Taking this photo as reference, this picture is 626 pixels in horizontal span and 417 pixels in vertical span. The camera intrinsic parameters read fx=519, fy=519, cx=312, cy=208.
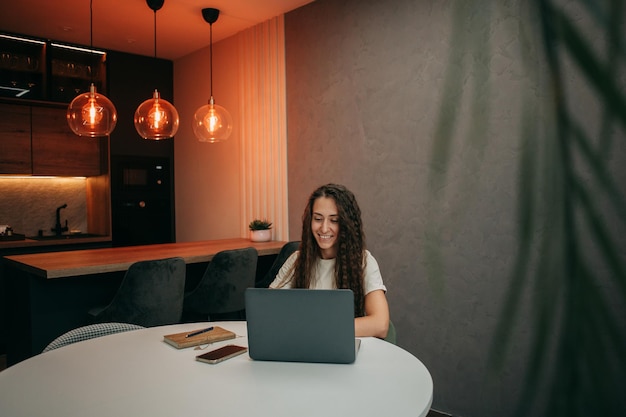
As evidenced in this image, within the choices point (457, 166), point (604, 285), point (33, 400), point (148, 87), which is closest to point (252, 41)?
point (148, 87)

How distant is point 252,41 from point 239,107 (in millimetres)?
627

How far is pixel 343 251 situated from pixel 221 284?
1.43 meters

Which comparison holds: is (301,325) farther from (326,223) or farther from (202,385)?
(326,223)

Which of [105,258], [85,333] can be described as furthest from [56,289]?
[85,333]

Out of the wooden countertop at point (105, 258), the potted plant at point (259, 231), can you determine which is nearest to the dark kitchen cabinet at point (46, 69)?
the wooden countertop at point (105, 258)

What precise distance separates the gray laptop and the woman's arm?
37 cm

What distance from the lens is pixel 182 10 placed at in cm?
439

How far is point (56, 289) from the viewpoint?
330 cm

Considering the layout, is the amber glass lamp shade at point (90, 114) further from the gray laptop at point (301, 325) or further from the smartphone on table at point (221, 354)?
the gray laptop at point (301, 325)

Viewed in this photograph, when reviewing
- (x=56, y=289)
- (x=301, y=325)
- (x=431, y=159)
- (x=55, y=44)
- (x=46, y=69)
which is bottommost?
(x=56, y=289)

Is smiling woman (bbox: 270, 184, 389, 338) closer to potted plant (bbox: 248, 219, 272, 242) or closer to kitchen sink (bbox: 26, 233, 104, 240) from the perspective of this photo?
potted plant (bbox: 248, 219, 272, 242)

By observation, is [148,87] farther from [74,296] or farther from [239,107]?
[74,296]

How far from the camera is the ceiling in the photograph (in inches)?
167

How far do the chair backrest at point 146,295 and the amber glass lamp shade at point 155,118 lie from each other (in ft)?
4.00
